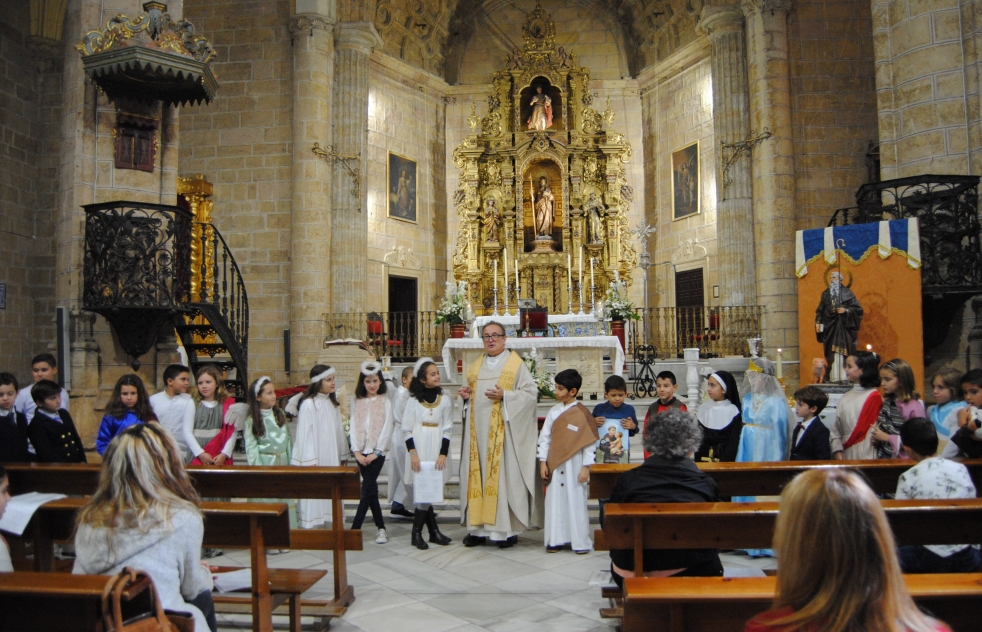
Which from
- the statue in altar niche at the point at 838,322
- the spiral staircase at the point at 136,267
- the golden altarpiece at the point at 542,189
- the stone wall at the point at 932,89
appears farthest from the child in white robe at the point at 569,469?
the golden altarpiece at the point at 542,189

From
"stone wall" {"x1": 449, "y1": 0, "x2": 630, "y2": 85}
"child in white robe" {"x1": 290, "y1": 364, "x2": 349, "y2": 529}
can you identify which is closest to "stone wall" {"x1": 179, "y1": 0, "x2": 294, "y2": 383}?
"stone wall" {"x1": 449, "y1": 0, "x2": 630, "y2": 85}

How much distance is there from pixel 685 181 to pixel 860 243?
8.09m

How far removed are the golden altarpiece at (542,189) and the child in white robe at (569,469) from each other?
440 inches

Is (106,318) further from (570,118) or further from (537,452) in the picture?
(570,118)

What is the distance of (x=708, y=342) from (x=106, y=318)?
10043 mm

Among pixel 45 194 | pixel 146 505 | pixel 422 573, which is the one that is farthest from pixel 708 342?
pixel 146 505

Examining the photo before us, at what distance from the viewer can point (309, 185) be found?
47.5 feet

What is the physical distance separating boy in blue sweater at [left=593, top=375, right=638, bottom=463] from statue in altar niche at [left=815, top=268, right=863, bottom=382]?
4012 millimetres

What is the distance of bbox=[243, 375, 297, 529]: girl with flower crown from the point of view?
617cm

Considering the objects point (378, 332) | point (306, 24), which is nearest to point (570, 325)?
point (378, 332)

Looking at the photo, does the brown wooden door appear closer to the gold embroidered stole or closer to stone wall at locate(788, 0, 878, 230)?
stone wall at locate(788, 0, 878, 230)

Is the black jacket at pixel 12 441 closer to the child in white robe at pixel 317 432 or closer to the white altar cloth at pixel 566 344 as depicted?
the child in white robe at pixel 317 432

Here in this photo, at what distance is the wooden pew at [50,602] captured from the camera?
247 centimetres

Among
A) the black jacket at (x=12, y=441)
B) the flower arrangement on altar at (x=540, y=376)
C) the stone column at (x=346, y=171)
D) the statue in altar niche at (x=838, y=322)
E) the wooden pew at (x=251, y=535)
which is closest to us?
the wooden pew at (x=251, y=535)
